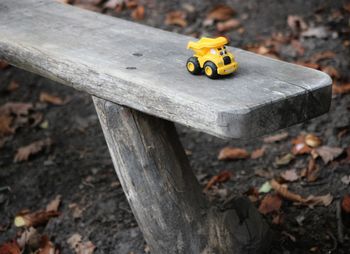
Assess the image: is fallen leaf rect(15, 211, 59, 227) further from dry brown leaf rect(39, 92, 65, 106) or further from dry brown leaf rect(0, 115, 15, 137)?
dry brown leaf rect(39, 92, 65, 106)

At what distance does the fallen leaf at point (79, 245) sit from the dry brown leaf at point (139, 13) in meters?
2.33

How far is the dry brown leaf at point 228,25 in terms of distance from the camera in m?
4.29

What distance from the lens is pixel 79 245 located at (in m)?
2.62

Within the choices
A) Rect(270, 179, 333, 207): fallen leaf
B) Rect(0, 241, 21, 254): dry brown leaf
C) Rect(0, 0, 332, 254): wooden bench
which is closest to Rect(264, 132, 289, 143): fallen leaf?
Rect(270, 179, 333, 207): fallen leaf

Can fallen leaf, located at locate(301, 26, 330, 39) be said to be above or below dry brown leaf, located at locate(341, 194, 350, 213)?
above

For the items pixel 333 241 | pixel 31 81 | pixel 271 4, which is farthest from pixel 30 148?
pixel 271 4

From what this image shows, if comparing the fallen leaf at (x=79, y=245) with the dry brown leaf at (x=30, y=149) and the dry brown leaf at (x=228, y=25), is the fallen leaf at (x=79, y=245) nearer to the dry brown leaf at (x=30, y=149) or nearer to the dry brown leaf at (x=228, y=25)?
the dry brown leaf at (x=30, y=149)

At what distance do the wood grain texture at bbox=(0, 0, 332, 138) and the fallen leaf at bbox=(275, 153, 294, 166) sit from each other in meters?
0.98

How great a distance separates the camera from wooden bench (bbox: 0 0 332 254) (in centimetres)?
172

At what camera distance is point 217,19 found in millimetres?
4422

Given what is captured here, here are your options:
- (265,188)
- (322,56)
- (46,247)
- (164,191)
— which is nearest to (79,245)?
(46,247)

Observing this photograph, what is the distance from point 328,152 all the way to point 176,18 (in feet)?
6.35

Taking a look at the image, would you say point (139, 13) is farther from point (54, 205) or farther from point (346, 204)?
point (346, 204)

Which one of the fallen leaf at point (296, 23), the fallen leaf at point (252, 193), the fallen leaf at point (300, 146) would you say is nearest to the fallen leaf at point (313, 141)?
the fallen leaf at point (300, 146)
